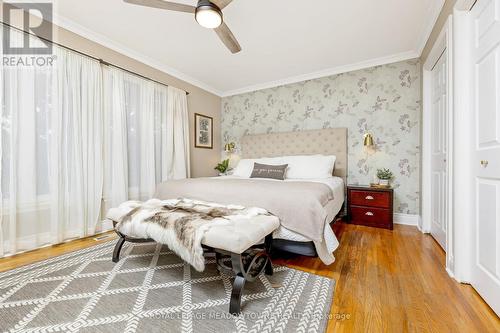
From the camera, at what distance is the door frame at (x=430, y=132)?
172 cm

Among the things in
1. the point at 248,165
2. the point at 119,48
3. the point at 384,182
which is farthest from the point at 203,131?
the point at 384,182

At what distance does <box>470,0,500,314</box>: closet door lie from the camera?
127 cm

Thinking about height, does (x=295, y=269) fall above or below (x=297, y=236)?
below

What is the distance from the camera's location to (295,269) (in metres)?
1.80

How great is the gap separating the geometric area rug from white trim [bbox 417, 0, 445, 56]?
8.95 ft

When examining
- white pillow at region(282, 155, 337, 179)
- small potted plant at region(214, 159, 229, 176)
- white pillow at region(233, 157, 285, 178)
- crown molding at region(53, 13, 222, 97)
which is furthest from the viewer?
small potted plant at region(214, 159, 229, 176)

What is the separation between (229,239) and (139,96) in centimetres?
286

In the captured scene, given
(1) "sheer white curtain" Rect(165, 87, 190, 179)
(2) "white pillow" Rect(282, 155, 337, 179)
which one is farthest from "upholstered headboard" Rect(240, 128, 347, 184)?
(1) "sheer white curtain" Rect(165, 87, 190, 179)

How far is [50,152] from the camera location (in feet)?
7.55

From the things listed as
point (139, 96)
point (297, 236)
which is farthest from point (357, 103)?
point (139, 96)

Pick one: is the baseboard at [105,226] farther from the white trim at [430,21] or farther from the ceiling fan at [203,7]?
the white trim at [430,21]

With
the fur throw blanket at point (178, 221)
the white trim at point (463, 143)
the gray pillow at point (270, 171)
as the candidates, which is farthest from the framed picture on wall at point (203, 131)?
the white trim at point (463, 143)

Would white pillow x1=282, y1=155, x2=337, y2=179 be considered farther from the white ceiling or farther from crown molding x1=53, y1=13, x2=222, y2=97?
crown molding x1=53, y1=13, x2=222, y2=97

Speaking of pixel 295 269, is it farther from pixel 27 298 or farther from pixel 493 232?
pixel 27 298
